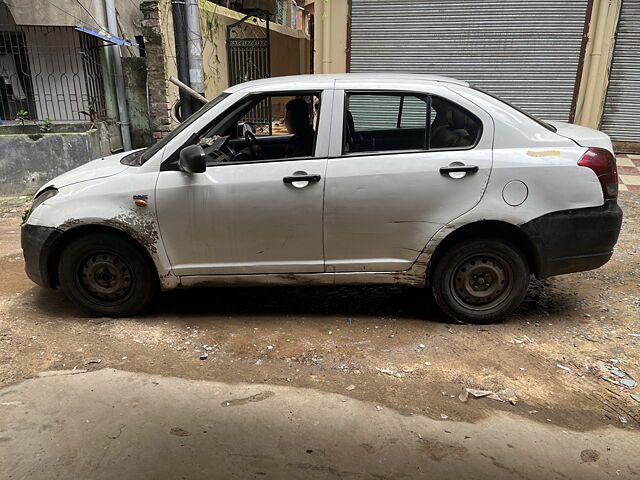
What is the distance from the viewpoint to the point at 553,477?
246 cm

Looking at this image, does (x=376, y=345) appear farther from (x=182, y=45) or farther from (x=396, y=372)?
(x=182, y=45)

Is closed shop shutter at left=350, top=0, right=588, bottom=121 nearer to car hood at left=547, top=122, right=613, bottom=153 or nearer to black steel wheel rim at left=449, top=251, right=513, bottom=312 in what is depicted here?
car hood at left=547, top=122, right=613, bottom=153

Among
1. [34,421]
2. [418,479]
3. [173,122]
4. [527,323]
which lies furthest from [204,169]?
[173,122]

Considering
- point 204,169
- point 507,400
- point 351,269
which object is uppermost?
point 204,169

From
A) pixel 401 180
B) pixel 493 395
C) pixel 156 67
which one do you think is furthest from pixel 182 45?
pixel 493 395

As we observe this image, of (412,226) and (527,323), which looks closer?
(412,226)

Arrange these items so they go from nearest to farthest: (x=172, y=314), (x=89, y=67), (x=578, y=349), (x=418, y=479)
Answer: (x=418, y=479) → (x=578, y=349) → (x=172, y=314) → (x=89, y=67)

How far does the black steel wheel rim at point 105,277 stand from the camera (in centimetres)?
402

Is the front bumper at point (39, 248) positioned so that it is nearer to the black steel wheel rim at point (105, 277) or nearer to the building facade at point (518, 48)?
the black steel wheel rim at point (105, 277)

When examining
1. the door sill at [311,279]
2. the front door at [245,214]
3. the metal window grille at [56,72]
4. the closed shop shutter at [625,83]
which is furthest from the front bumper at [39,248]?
the closed shop shutter at [625,83]

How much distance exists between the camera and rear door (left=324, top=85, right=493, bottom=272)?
12.2 ft

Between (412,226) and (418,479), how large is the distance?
1.85m

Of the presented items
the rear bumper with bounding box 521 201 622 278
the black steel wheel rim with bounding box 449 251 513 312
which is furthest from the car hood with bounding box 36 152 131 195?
the rear bumper with bounding box 521 201 622 278

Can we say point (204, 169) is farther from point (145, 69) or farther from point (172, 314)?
point (145, 69)
